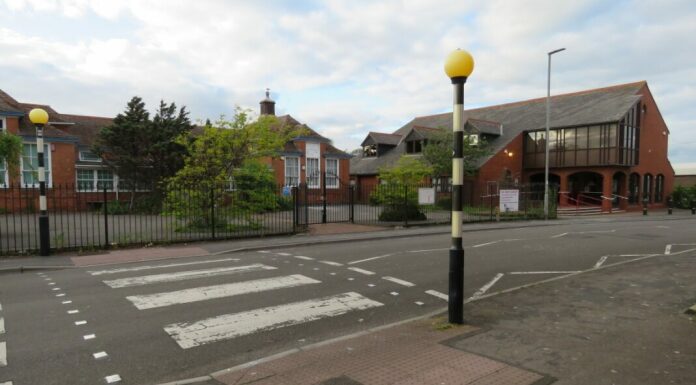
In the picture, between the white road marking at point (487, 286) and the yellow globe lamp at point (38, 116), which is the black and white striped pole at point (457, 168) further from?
the yellow globe lamp at point (38, 116)

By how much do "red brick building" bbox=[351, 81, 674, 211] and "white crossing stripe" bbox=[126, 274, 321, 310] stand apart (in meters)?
25.5

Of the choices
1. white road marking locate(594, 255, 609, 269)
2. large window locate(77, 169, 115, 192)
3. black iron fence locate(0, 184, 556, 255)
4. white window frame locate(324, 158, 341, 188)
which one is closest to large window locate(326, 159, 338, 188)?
white window frame locate(324, 158, 341, 188)

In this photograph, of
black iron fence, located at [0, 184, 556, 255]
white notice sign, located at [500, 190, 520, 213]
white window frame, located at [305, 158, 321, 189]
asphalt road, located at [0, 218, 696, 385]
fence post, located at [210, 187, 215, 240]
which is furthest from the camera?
white window frame, located at [305, 158, 321, 189]

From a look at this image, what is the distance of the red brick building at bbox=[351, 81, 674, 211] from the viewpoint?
1289 inches

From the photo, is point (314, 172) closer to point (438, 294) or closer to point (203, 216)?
point (203, 216)

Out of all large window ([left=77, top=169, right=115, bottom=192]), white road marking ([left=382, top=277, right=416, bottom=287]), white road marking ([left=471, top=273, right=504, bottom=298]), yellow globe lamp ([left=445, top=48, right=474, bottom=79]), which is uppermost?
yellow globe lamp ([left=445, top=48, right=474, bottom=79])

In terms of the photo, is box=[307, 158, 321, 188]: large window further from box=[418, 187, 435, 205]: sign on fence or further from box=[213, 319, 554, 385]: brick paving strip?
box=[213, 319, 554, 385]: brick paving strip

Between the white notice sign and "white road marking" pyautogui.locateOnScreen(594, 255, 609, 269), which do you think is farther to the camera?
the white notice sign

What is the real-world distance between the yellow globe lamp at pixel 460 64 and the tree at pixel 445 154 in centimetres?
2570

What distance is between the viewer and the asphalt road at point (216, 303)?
4465 millimetres

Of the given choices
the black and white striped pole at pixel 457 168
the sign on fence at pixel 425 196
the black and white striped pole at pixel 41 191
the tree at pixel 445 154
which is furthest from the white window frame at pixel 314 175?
the black and white striped pole at pixel 457 168

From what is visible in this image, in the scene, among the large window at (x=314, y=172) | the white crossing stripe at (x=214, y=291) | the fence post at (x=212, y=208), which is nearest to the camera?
the white crossing stripe at (x=214, y=291)

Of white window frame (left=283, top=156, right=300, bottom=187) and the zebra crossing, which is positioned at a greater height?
white window frame (left=283, top=156, right=300, bottom=187)

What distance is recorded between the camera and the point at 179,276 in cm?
838
